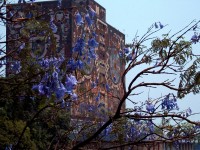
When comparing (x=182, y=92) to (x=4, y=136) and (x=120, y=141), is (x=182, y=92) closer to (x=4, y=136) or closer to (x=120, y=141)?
(x=120, y=141)

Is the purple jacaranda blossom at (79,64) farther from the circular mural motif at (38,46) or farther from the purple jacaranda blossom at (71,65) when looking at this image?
the circular mural motif at (38,46)

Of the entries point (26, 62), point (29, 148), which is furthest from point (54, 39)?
point (29, 148)

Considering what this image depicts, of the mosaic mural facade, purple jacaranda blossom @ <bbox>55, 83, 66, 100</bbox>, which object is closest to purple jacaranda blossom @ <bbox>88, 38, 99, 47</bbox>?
the mosaic mural facade

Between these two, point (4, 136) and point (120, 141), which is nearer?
point (120, 141)

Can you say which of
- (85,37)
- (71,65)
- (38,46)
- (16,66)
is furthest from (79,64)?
(38,46)

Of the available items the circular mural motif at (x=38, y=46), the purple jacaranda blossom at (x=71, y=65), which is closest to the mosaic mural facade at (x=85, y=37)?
the circular mural motif at (x=38, y=46)

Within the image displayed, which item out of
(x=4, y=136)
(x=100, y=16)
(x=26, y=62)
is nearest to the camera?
(x=26, y=62)

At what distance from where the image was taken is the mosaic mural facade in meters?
3.94

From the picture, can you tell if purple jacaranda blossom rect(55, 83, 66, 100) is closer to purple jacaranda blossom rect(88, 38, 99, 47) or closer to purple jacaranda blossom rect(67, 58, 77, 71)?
purple jacaranda blossom rect(67, 58, 77, 71)

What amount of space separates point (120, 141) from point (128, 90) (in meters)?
1.01

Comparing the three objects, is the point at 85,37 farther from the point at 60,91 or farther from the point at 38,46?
the point at 60,91

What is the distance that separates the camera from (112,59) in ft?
90.7


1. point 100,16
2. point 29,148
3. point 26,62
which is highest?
point 100,16

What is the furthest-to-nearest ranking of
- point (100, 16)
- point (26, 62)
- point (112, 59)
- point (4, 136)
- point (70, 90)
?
point (112, 59)
point (100, 16)
point (4, 136)
point (26, 62)
point (70, 90)
